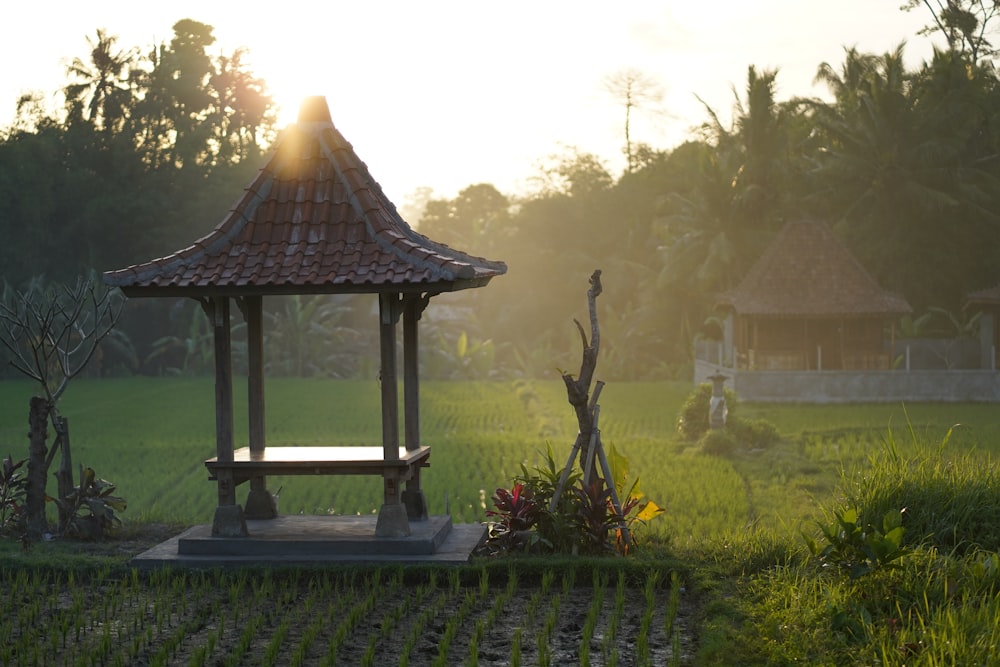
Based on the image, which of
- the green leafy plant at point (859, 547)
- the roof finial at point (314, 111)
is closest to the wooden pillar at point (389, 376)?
the roof finial at point (314, 111)

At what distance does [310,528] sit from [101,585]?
1888mm

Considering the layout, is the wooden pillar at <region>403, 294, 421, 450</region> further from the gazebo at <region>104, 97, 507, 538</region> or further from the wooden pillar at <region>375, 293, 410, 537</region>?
the wooden pillar at <region>375, 293, 410, 537</region>

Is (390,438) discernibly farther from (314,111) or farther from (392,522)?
(314,111)

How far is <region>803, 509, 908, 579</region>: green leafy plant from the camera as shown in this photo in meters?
7.75

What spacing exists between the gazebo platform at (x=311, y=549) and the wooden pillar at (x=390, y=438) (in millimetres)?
119

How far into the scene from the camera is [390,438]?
10242 mm

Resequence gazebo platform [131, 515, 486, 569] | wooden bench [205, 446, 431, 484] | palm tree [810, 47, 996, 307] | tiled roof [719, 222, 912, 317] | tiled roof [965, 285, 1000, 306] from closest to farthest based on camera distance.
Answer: gazebo platform [131, 515, 486, 569] → wooden bench [205, 446, 431, 484] → tiled roof [719, 222, 912, 317] → tiled roof [965, 285, 1000, 306] → palm tree [810, 47, 996, 307]

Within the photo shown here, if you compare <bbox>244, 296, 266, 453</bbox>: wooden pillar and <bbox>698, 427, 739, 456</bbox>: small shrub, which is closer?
<bbox>244, 296, 266, 453</bbox>: wooden pillar

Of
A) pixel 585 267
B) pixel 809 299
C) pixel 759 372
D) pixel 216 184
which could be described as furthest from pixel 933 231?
pixel 216 184

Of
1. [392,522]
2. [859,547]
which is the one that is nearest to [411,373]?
[392,522]

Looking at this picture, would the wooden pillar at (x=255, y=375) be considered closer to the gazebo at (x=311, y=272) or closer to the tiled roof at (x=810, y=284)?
the gazebo at (x=311, y=272)

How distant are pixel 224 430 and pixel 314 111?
3.04m

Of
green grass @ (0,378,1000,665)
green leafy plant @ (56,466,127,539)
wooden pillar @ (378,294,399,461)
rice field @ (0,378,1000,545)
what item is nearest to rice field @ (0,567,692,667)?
green grass @ (0,378,1000,665)

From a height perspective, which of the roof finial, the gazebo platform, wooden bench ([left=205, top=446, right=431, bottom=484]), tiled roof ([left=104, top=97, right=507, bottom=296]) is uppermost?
the roof finial
